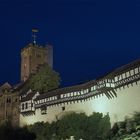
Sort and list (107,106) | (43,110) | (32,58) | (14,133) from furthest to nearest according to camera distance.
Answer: (32,58)
(14,133)
(43,110)
(107,106)

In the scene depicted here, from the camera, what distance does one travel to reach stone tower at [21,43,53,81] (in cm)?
8431

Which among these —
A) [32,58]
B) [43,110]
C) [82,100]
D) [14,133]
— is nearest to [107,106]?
[82,100]

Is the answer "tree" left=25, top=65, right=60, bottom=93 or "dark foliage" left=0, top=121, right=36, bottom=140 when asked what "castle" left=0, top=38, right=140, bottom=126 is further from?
"dark foliage" left=0, top=121, right=36, bottom=140

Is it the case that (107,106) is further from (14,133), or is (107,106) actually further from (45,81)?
(45,81)

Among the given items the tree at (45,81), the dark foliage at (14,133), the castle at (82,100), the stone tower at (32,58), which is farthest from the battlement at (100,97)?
the stone tower at (32,58)

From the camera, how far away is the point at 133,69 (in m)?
45.3

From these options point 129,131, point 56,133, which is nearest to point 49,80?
point 56,133

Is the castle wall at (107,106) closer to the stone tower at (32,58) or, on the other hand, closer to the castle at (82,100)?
the castle at (82,100)

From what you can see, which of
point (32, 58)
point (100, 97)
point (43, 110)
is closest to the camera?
point (100, 97)

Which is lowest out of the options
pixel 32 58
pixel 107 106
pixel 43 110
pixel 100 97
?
pixel 107 106

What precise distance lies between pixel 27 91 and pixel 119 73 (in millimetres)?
25056

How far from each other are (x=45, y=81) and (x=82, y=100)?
16.0 m

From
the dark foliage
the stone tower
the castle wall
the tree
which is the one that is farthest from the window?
the stone tower

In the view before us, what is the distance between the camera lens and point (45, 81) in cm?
6888
